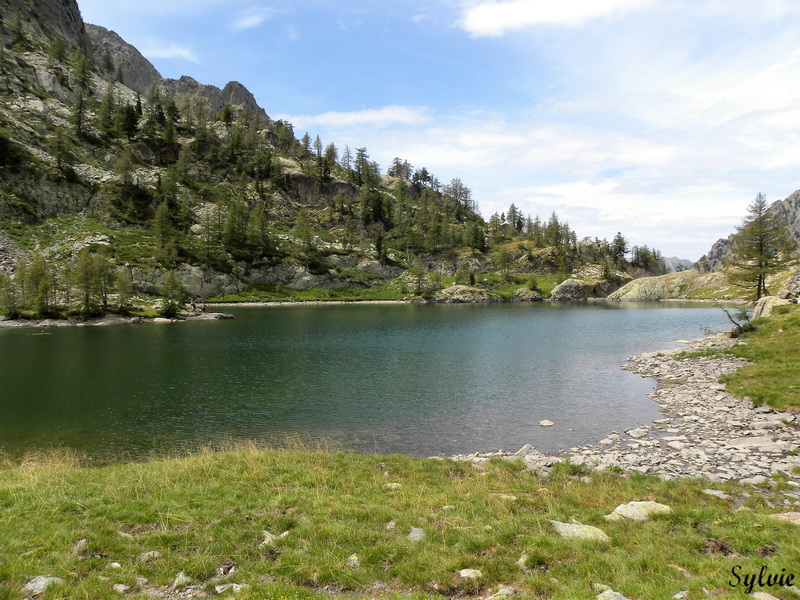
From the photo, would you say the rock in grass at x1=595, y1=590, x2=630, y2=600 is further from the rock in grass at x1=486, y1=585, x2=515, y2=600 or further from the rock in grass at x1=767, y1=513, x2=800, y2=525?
the rock in grass at x1=767, y1=513, x2=800, y2=525

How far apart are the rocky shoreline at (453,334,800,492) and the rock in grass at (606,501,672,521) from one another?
6364mm

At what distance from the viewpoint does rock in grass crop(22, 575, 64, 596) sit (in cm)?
873

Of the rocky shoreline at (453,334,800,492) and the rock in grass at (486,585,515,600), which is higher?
the rock in grass at (486,585,515,600)

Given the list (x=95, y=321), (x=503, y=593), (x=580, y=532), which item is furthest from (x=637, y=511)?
(x=95, y=321)

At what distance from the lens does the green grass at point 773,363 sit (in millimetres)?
28391

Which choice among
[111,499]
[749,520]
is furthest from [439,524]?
[111,499]

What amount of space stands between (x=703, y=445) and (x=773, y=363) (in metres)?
18.3

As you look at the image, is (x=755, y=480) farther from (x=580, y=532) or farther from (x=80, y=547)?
(x=80, y=547)

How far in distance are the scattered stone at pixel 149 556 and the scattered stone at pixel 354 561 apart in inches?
203

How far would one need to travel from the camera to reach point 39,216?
143750mm

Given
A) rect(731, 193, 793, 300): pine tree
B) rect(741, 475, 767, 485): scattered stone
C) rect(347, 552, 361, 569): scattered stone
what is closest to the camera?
rect(347, 552, 361, 569): scattered stone

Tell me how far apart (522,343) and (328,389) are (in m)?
40.6

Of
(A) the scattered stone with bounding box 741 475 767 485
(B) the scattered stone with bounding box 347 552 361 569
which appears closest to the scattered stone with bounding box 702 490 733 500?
(A) the scattered stone with bounding box 741 475 767 485

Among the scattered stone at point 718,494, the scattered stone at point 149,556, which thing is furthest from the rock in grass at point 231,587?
the scattered stone at point 718,494
